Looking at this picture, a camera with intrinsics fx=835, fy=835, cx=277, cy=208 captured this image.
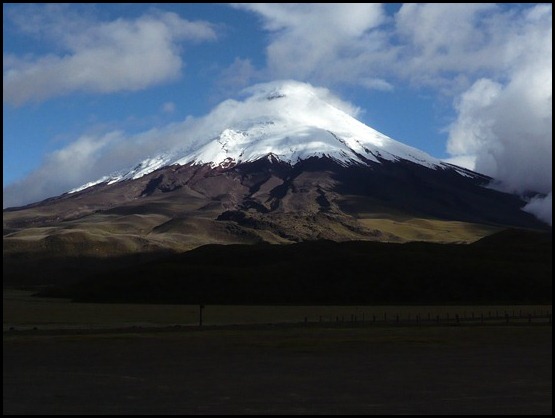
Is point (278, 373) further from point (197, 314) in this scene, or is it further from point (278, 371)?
point (197, 314)

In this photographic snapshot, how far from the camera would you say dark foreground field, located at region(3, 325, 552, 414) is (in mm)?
21469

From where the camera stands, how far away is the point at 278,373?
93.0 feet

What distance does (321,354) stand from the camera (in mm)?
35156

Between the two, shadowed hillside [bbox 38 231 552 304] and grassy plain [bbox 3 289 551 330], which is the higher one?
shadowed hillside [bbox 38 231 552 304]

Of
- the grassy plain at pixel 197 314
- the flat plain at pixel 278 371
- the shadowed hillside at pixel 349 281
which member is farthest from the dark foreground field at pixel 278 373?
the shadowed hillside at pixel 349 281

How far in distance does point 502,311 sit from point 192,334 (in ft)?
118

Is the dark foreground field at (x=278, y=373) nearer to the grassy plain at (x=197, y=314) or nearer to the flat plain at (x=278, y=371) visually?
the flat plain at (x=278, y=371)

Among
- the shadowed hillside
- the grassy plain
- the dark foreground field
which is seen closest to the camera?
the dark foreground field

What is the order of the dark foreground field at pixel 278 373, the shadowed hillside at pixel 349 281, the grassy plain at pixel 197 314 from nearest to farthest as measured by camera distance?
1. the dark foreground field at pixel 278 373
2. the grassy plain at pixel 197 314
3. the shadowed hillside at pixel 349 281

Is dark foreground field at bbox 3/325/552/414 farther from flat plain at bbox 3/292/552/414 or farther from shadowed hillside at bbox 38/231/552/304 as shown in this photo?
shadowed hillside at bbox 38/231/552/304

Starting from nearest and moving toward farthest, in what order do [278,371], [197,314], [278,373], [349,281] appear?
[278,373] < [278,371] < [197,314] < [349,281]

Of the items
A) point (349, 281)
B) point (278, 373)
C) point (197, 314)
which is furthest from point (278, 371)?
point (349, 281)

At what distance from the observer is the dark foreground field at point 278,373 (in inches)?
845

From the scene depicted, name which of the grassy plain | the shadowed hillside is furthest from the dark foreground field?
the shadowed hillside
